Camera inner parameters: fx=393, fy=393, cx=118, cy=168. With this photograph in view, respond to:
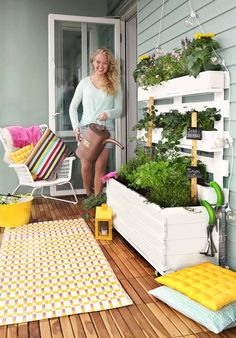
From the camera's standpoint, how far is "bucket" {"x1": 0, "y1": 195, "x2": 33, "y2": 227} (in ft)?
12.3

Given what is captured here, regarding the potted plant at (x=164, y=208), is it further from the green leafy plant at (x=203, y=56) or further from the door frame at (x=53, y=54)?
the door frame at (x=53, y=54)

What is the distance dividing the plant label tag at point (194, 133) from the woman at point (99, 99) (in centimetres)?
214

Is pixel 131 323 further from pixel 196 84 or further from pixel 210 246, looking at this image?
pixel 196 84

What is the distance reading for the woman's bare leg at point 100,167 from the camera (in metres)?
4.85

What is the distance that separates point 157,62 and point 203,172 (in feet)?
3.62

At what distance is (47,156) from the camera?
4777 mm

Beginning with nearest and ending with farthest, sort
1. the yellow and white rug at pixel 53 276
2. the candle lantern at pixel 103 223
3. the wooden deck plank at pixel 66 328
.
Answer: the wooden deck plank at pixel 66 328, the yellow and white rug at pixel 53 276, the candle lantern at pixel 103 223

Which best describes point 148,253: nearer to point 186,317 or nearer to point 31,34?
point 186,317

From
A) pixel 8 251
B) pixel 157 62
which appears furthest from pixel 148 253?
pixel 157 62

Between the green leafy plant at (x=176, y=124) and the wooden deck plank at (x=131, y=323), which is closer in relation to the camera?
the wooden deck plank at (x=131, y=323)

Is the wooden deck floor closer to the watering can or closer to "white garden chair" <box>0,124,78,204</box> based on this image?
the watering can

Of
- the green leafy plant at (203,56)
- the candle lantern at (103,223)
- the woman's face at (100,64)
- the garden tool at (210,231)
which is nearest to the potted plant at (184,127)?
the green leafy plant at (203,56)

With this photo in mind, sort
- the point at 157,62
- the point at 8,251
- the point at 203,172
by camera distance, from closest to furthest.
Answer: the point at 203,172, the point at 8,251, the point at 157,62

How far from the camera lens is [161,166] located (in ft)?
10.1
